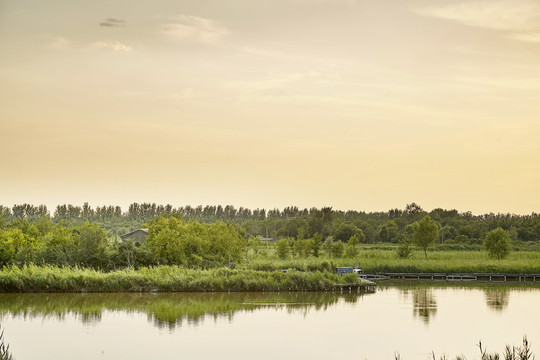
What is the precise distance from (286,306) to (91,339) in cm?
1225

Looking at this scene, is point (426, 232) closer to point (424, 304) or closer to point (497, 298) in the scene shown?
point (497, 298)

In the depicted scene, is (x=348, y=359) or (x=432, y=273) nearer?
(x=348, y=359)

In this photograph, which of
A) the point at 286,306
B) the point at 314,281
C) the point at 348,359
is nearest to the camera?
the point at 348,359

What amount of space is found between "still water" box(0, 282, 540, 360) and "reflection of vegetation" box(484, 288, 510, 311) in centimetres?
12

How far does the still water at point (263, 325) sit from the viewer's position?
23344 mm

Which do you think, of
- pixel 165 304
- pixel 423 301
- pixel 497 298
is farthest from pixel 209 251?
pixel 497 298

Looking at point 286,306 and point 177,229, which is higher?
point 177,229

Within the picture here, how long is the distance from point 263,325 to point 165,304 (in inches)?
309

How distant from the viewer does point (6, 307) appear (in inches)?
1256

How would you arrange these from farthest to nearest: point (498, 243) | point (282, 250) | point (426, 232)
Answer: point (426, 232)
point (282, 250)
point (498, 243)

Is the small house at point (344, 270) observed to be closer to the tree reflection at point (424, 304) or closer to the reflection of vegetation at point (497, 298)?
the tree reflection at point (424, 304)

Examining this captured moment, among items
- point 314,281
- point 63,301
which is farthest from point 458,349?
point 63,301

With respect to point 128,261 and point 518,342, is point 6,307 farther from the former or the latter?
point 518,342

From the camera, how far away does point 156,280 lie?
3950 centimetres
